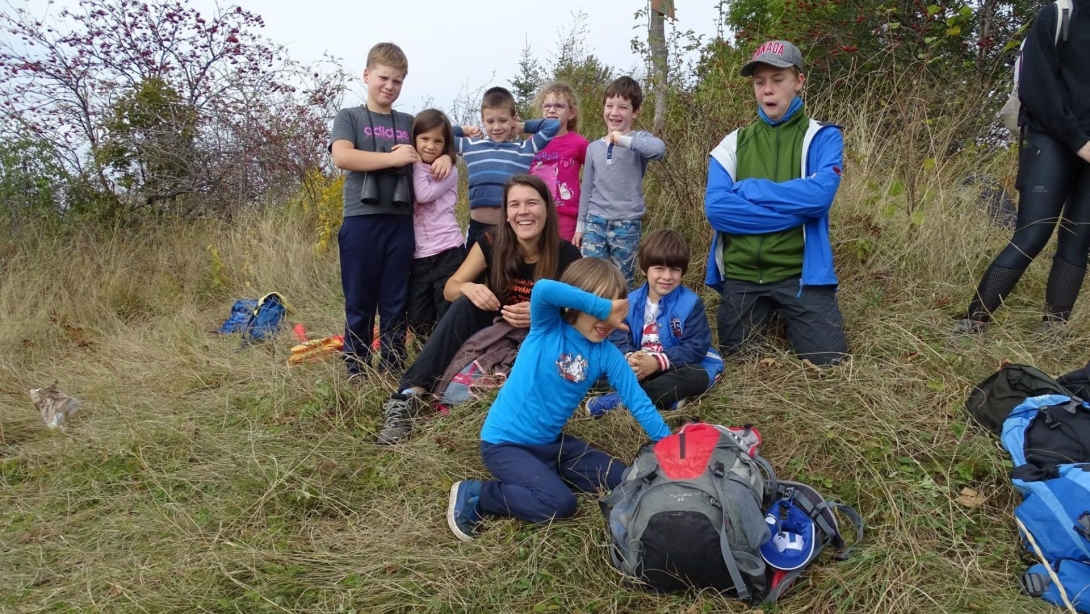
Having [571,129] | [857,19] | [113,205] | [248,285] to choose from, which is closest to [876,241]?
[571,129]

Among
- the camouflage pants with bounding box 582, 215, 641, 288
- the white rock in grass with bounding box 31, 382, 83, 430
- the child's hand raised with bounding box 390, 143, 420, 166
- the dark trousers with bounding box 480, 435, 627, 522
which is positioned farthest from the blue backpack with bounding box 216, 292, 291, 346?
the dark trousers with bounding box 480, 435, 627, 522

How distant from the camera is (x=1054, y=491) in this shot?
2275mm

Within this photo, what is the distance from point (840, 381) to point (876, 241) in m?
1.63

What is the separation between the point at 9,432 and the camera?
140 inches

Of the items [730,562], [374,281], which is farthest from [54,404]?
[730,562]

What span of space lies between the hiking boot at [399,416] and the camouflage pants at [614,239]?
1.45 metres

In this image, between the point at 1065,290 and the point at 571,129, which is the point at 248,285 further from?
the point at 1065,290

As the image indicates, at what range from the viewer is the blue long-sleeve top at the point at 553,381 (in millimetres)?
2652

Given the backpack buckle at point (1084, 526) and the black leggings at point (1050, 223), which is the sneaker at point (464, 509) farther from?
the black leggings at point (1050, 223)

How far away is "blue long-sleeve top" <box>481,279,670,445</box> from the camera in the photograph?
2.65m

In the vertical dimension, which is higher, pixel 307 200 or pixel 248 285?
pixel 307 200

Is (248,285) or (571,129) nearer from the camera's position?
(571,129)

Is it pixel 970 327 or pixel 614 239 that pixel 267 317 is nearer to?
pixel 614 239

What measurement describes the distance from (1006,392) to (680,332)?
→ 135cm
